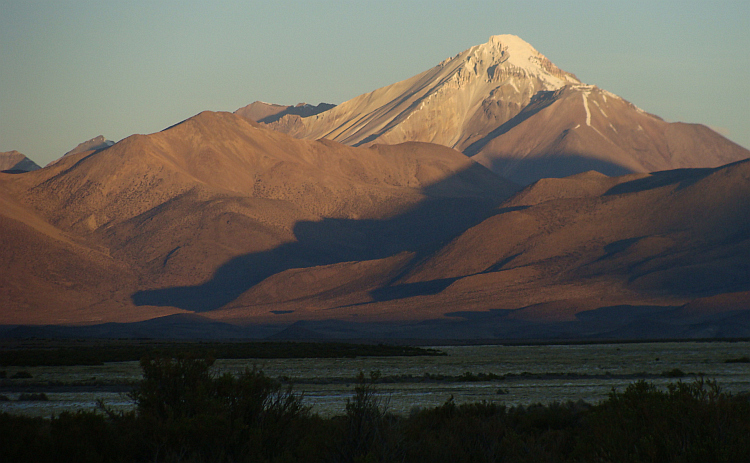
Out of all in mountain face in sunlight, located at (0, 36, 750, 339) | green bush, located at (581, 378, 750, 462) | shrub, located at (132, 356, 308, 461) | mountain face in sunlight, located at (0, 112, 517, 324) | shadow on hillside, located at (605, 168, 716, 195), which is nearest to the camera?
green bush, located at (581, 378, 750, 462)

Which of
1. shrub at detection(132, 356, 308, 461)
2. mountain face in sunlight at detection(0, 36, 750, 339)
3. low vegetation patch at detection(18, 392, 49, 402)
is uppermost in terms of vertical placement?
mountain face in sunlight at detection(0, 36, 750, 339)

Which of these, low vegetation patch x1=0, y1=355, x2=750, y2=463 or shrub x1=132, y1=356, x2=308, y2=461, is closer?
low vegetation patch x1=0, y1=355, x2=750, y2=463

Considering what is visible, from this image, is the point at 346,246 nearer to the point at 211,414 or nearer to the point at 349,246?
the point at 349,246

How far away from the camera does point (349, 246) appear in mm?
160375

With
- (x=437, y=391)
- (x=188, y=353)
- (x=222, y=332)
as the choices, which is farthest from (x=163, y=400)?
(x=222, y=332)

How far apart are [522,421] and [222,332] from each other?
87573 mm

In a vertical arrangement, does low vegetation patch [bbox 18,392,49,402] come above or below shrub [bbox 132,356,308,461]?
below

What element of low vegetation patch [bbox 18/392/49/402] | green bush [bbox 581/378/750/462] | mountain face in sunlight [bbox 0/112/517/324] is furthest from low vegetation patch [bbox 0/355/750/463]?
mountain face in sunlight [bbox 0/112/517/324]

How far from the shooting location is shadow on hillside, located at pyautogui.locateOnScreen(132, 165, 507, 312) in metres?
136

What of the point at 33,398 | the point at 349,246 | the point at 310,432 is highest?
the point at 349,246

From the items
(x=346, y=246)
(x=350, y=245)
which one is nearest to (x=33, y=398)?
(x=346, y=246)

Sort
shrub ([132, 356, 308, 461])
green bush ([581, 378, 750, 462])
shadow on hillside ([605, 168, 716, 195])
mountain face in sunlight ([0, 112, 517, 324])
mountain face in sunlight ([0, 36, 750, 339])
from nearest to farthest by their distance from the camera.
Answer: green bush ([581, 378, 750, 462]), shrub ([132, 356, 308, 461]), mountain face in sunlight ([0, 36, 750, 339]), mountain face in sunlight ([0, 112, 517, 324]), shadow on hillside ([605, 168, 716, 195])

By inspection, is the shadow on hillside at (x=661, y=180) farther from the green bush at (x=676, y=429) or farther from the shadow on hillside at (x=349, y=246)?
the green bush at (x=676, y=429)

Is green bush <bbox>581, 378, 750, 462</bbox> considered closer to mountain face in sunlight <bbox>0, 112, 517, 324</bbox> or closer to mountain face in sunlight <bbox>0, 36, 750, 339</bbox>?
mountain face in sunlight <bbox>0, 36, 750, 339</bbox>
